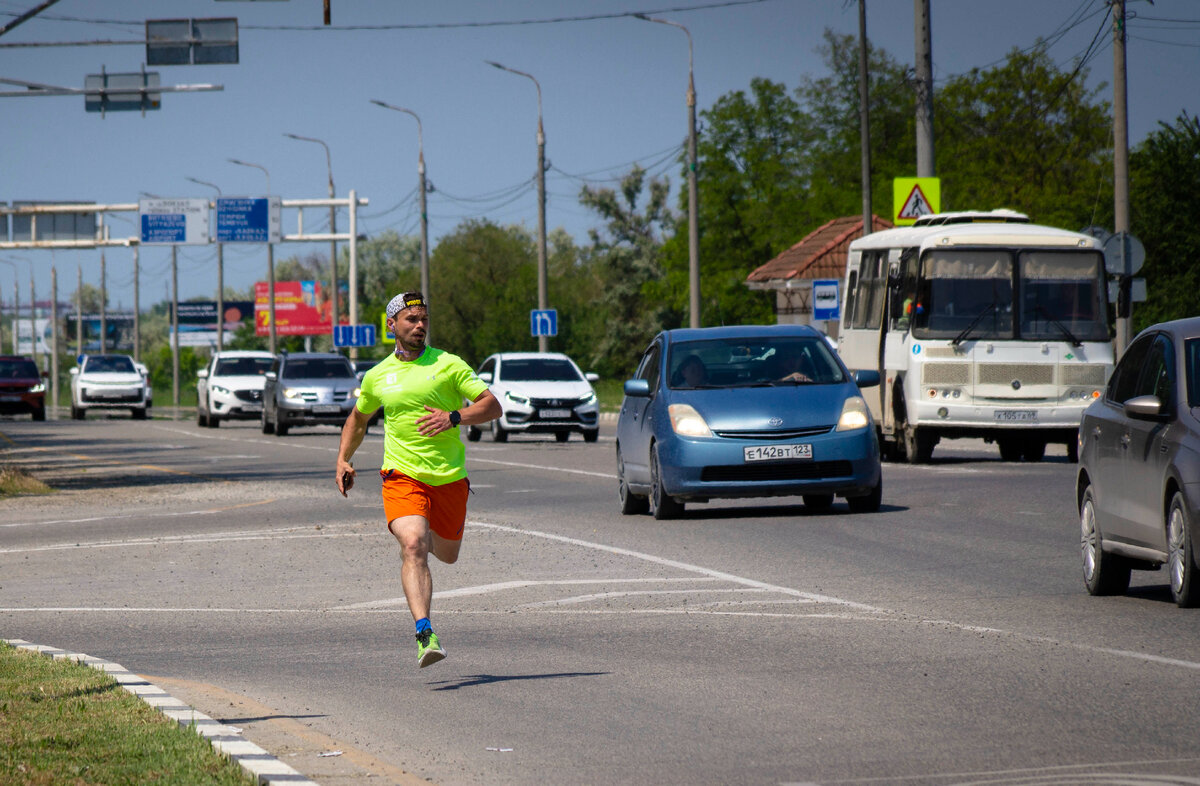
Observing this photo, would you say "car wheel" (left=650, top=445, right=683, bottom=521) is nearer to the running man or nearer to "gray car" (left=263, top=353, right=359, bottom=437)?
the running man

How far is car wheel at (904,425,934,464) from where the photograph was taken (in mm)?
25359

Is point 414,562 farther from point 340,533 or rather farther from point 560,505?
point 560,505

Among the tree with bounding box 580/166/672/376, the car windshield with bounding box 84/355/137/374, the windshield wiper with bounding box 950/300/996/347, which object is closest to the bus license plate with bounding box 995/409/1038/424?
the windshield wiper with bounding box 950/300/996/347

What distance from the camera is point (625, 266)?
110 m

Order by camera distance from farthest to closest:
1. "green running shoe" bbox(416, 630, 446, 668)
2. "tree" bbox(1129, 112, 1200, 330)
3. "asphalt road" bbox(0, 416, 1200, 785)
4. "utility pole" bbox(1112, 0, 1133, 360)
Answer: "tree" bbox(1129, 112, 1200, 330) < "utility pole" bbox(1112, 0, 1133, 360) < "green running shoe" bbox(416, 630, 446, 668) < "asphalt road" bbox(0, 416, 1200, 785)

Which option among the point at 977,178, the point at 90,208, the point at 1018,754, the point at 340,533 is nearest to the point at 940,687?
the point at 1018,754

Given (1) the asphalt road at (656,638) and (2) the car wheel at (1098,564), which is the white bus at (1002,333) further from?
(2) the car wheel at (1098,564)

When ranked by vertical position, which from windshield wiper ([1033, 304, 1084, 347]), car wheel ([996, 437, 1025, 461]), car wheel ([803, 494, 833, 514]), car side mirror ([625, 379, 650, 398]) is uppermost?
windshield wiper ([1033, 304, 1084, 347])

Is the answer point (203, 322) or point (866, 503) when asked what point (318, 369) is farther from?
point (203, 322)

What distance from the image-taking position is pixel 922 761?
6.46m

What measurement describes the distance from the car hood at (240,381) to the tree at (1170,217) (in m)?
21.8

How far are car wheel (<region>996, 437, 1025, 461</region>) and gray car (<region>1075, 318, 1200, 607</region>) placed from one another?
14.5m

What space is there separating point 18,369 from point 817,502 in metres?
46.6

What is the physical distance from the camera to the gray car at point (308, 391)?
137ft
